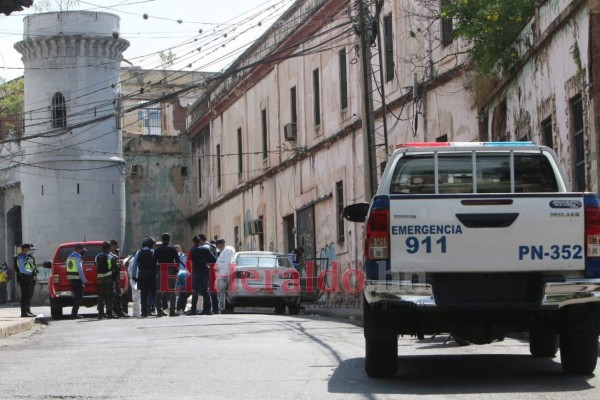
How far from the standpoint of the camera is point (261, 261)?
2745 cm

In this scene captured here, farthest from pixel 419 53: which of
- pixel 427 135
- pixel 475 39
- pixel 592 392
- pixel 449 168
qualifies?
pixel 592 392

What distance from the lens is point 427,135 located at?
28.2 m

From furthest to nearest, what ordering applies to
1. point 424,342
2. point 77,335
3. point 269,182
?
1. point 269,182
2. point 77,335
3. point 424,342

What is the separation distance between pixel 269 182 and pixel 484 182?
32619mm

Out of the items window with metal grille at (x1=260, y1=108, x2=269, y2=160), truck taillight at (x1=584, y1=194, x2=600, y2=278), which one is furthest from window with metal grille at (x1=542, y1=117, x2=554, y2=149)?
window with metal grille at (x1=260, y1=108, x2=269, y2=160)

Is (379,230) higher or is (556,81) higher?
(556,81)

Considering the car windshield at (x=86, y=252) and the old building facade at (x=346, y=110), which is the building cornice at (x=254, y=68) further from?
the car windshield at (x=86, y=252)

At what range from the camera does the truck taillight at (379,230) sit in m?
9.66

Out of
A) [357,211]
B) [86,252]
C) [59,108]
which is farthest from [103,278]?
[59,108]

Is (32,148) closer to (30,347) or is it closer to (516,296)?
(30,347)

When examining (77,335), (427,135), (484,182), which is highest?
(427,135)

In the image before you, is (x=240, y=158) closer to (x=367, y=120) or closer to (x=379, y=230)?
(x=367, y=120)

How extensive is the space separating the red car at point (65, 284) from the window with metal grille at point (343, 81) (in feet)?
31.9

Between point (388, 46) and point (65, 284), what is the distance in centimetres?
1039
